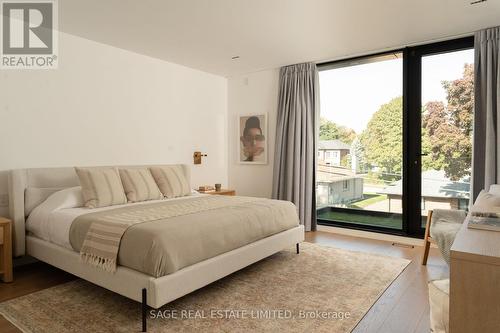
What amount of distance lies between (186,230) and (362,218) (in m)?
3.22

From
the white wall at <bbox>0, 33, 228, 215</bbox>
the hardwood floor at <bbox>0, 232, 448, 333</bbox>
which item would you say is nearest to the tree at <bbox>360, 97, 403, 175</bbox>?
the hardwood floor at <bbox>0, 232, 448, 333</bbox>

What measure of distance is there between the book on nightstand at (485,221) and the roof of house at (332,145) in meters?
3.17

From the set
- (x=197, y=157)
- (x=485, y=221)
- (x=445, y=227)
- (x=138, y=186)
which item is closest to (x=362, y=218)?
(x=445, y=227)

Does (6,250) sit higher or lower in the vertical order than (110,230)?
lower

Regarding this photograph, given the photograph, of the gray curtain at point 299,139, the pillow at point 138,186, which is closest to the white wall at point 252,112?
the gray curtain at point 299,139

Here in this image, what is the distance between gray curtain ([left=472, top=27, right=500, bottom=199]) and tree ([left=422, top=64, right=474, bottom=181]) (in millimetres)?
241

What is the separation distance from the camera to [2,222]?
112 inches

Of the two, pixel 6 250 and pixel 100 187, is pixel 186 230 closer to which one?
pixel 100 187

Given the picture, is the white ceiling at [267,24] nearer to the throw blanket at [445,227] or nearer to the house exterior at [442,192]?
the house exterior at [442,192]

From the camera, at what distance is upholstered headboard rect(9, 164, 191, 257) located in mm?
3086

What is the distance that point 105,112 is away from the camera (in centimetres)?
402

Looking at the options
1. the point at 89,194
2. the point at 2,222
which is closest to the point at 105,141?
the point at 89,194

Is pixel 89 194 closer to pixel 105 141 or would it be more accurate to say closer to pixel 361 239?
pixel 105 141

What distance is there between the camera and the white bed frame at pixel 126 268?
6.96 feet
